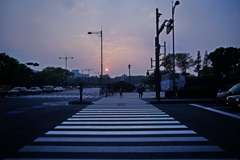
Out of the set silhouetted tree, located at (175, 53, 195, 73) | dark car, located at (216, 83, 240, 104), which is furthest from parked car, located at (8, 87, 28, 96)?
silhouetted tree, located at (175, 53, 195, 73)

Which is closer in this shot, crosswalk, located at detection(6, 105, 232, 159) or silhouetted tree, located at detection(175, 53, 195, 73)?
crosswalk, located at detection(6, 105, 232, 159)

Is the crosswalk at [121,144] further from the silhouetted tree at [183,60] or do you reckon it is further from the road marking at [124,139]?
the silhouetted tree at [183,60]

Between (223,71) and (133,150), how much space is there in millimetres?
54872

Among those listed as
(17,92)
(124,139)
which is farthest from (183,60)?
(124,139)

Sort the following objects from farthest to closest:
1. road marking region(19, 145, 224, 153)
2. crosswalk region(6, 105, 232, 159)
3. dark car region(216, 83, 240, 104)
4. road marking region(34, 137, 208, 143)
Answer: dark car region(216, 83, 240, 104)
road marking region(34, 137, 208, 143)
road marking region(19, 145, 224, 153)
crosswalk region(6, 105, 232, 159)

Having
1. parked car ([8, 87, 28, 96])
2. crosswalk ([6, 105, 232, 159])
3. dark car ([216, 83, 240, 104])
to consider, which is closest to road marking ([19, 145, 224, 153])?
crosswalk ([6, 105, 232, 159])

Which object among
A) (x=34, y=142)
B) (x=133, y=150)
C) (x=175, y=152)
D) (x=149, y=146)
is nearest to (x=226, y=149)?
(x=175, y=152)

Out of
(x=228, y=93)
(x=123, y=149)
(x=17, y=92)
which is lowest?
(x=123, y=149)

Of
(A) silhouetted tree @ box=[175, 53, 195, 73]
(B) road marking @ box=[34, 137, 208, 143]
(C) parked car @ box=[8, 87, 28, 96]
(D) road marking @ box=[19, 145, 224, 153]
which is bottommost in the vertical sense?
(D) road marking @ box=[19, 145, 224, 153]

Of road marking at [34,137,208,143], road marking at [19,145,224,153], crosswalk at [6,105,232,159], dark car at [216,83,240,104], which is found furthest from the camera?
dark car at [216,83,240,104]

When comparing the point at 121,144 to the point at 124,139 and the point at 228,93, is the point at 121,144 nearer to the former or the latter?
the point at 124,139

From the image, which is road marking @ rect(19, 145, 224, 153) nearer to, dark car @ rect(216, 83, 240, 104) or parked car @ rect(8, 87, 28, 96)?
dark car @ rect(216, 83, 240, 104)

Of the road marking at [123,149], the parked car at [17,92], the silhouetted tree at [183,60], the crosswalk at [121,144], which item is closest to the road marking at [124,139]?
the crosswalk at [121,144]

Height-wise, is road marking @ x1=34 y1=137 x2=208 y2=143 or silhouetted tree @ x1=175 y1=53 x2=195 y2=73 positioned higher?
silhouetted tree @ x1=175 y1=53 x2=195 y2=73
